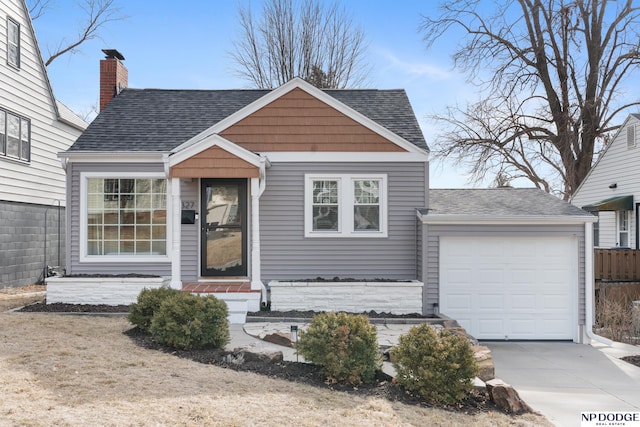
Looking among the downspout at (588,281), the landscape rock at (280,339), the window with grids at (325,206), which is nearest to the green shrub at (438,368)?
the landscape rock at (280,339)

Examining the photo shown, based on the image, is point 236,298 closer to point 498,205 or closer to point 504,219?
point 504,219

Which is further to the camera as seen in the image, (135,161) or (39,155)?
(39,155)

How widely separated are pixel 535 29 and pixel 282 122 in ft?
53.1

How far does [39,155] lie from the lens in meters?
15.2

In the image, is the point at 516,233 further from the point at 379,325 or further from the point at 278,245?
the point at 278,245

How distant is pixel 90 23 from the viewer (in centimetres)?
2381

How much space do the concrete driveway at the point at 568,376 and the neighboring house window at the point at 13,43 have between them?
14093mm

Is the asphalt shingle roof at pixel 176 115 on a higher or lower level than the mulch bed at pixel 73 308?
higher

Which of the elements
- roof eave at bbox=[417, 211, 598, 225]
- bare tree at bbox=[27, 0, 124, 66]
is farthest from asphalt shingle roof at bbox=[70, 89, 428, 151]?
bare tree at bbox=[27, 0, 124, 66]

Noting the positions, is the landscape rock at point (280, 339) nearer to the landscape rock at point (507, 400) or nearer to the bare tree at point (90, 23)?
the landscape rock at point (507, 400)

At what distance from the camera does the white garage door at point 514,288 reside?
390 inches

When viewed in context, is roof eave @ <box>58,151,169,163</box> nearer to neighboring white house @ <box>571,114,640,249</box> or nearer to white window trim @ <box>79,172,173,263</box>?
white window trim @ <box>79,172,173,263</box>

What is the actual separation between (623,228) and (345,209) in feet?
38.7

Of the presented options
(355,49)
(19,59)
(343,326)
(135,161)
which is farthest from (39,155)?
(355,49)
